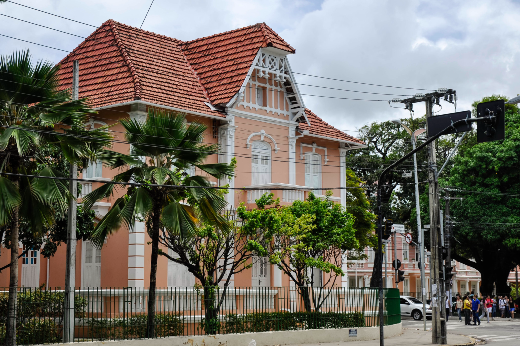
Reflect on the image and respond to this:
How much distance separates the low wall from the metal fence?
0.34 m

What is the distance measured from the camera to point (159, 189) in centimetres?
2006

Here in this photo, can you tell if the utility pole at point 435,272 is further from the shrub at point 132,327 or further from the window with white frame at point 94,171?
the window with white frame at point 94,171

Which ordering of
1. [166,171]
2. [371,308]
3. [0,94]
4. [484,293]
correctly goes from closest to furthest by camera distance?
1. [0,94]
2. [166,171]
3. [371,308]
4. [484,293]

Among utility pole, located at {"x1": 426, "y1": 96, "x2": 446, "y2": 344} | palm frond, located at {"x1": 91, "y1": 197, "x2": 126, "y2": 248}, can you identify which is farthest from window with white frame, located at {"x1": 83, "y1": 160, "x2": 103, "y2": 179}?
utility pole, located at {"x1": 426, "y1": 96, "x2": 446, "y2": 344}

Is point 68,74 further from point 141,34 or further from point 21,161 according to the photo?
point 21,161

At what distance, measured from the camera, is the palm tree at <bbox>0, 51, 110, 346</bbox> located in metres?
17.6

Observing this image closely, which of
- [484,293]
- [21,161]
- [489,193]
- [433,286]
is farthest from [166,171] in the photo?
[484,293]

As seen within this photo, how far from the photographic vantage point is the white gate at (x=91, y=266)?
88.3ft

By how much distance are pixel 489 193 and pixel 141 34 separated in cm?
2578

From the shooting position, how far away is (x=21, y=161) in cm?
1831

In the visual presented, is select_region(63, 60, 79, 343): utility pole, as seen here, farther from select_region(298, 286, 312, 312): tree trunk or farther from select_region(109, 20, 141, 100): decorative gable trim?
select_region(298, 286, 312, 312): tree trunk

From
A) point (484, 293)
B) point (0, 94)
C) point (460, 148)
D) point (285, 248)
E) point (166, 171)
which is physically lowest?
point (484, 293)

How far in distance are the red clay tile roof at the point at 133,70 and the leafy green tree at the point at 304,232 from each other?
5401 mm

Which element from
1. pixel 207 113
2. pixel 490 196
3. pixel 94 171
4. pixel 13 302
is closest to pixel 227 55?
pixel 207 113
